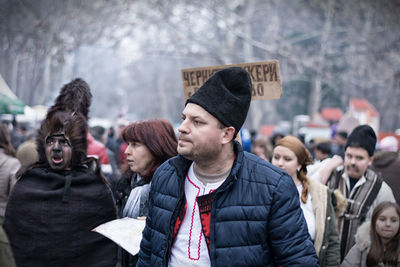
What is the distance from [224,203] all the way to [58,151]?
1.83m

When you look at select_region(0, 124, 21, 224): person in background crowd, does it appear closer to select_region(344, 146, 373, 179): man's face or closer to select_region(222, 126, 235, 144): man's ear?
select_region(222, 126, 235, 144): man's ear

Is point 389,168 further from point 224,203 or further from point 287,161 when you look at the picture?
point 224,203

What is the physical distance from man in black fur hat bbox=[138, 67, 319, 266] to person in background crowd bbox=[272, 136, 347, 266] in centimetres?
118

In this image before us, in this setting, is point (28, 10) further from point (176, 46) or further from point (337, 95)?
point (337, 95)

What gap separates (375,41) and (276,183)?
15730 mm

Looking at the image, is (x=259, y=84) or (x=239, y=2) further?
(x=239, y=2)

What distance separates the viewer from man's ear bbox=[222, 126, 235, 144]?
2.41 m

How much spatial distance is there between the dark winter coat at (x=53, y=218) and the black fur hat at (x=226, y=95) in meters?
1.71

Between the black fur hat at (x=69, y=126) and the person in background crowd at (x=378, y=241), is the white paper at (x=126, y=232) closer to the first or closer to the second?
the black fur hat at (x=69, y=126)

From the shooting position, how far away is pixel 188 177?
8.37ft

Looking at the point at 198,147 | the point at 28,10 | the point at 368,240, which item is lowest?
the point at 368,240

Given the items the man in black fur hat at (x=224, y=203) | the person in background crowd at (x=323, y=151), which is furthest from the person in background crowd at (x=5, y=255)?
the person in background crowd at (x=323, y=151)

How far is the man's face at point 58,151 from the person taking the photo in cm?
356

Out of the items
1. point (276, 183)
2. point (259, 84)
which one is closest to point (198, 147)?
point (276, 183)
